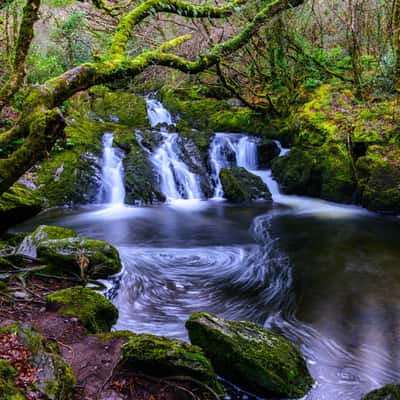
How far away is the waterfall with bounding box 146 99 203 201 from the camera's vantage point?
476 inches

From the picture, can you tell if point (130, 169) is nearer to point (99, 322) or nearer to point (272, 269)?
point (272, 269)

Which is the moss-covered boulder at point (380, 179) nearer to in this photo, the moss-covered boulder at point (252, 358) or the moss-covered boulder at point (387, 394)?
the moss-covered boulder at point (252, 358)

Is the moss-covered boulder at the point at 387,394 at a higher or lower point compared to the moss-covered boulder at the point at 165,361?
lower

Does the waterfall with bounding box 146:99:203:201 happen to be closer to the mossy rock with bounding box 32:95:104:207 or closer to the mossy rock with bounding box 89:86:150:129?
the mossy rock with bounding box 32:95:104:207

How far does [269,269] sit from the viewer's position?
6.46m

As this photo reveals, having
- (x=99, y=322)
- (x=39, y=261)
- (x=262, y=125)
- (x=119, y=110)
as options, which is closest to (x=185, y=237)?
(x=39, y=261)

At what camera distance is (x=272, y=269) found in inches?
254

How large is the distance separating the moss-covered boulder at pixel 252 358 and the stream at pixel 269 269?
0.15 m

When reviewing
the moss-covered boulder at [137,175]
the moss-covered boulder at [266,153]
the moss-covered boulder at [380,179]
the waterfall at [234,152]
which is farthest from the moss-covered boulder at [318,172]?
the moss-covered boulder at [137,175]

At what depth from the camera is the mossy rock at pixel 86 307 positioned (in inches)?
152

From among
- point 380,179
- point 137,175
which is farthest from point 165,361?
point 137,175

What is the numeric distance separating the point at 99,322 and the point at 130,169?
8164 millimetres

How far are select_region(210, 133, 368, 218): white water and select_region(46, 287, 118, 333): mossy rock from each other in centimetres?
791

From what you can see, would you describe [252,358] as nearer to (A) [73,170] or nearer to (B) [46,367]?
(B) [46,367]
